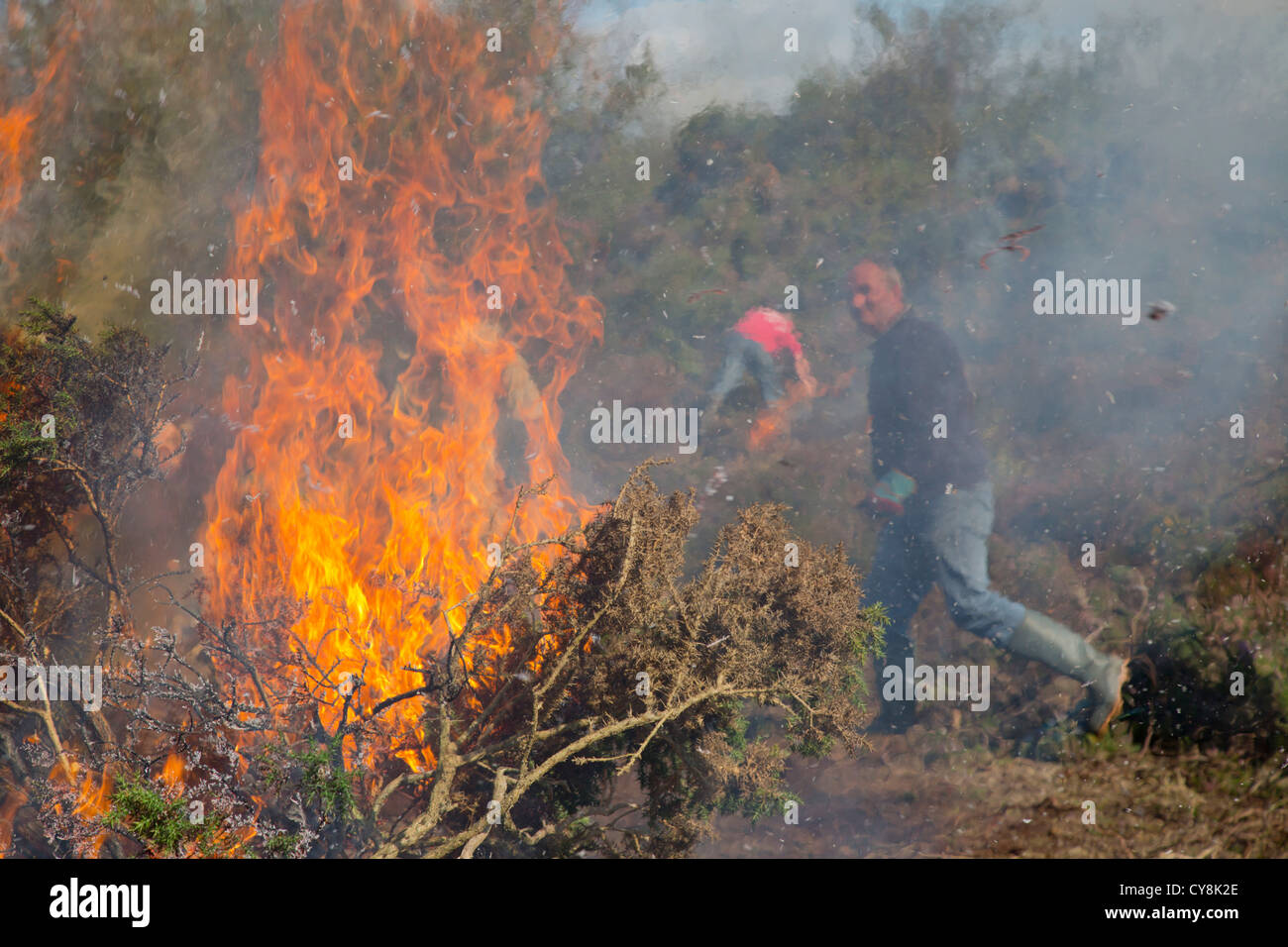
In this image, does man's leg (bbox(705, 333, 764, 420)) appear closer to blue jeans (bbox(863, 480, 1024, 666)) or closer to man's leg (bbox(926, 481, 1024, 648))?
blue jeans (bbox(863, 480, 1024, 666))

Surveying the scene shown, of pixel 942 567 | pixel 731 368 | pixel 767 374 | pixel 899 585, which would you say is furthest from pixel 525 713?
A: pixel 767 374

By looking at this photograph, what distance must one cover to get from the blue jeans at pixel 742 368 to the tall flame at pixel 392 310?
1.88 m

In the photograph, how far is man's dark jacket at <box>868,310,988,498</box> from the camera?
A: 408 inches

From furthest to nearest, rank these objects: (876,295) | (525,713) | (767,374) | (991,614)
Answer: (767,374) → (876,295) → (991,614) → (525,713)

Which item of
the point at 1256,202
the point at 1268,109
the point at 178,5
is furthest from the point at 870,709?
the point at 178,5

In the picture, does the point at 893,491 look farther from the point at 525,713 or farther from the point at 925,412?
the point at 525,713

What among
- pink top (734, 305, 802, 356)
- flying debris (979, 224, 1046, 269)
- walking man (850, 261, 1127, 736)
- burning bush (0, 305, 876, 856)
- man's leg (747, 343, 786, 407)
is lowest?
burning bush (0, 305, 876, 856)

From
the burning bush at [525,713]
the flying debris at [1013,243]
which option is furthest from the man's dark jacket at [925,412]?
the burning bush at [525,713]

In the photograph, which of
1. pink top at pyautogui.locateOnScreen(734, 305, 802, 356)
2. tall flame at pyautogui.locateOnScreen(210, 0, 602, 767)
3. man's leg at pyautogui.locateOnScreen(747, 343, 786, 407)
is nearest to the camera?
tall flame at pyautogui.locateOnScreen(210, 0, 602, 767)

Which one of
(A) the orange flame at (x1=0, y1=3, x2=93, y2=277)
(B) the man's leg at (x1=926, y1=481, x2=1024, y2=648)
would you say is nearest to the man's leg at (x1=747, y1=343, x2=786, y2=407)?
(B) the man's leg at (x1=926, y1=481, x2=1024, y2=648)

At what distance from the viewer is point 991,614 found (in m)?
9.84

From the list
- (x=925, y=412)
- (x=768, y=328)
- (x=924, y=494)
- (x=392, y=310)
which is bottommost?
(x=924, y=494)

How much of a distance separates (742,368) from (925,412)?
2.45 metres

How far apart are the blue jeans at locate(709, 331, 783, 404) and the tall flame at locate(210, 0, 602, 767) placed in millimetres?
1878
